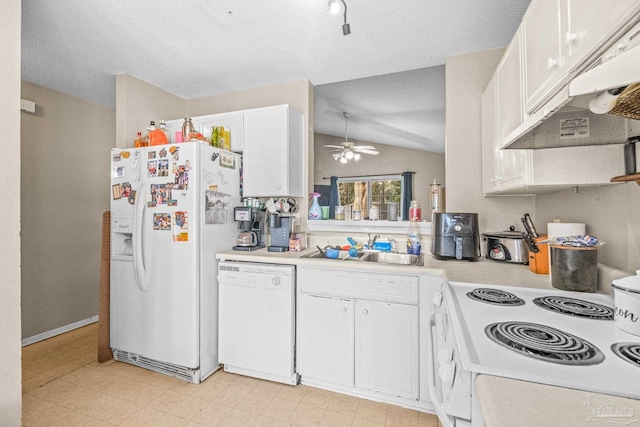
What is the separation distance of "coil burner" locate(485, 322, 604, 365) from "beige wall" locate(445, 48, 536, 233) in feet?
4.90

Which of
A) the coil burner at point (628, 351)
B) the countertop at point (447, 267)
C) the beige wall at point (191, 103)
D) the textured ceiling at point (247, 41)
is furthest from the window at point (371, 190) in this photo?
the coil burner at point (628, 351)

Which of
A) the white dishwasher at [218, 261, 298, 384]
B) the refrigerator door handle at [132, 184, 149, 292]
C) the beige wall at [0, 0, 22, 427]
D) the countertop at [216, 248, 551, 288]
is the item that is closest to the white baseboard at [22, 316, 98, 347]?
the refrigerator door handle at [132, 184, 149, 292]

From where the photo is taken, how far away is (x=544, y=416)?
520 millimetres

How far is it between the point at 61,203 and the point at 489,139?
13.0 feet

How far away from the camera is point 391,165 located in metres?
5.62

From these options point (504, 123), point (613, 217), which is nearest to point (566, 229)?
point (613, 217)

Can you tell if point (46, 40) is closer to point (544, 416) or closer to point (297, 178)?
point (297, 178)

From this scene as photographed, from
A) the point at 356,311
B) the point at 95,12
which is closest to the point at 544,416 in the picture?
the point at 356,311

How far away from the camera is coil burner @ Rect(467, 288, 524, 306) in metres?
1.12

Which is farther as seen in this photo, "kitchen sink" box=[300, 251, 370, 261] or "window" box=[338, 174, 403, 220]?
"window" box=[338, 174, 403, 220]

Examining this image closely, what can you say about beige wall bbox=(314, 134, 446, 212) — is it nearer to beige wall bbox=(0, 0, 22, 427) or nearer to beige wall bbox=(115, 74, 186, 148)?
beige wall bbox=(115, 74, 186, 148)

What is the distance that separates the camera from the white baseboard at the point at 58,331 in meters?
2.70

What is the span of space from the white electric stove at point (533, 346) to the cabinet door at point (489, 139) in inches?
36.3

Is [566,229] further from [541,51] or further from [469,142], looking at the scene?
[469,142]
